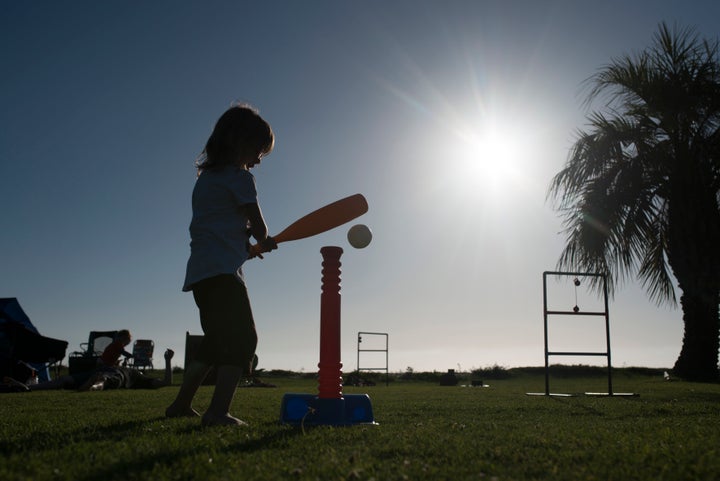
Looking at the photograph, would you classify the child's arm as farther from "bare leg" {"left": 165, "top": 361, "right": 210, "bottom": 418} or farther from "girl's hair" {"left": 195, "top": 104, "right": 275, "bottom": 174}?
"bare leg" {"left": 165, "top": 361, "right": 210, "bottom": 418}

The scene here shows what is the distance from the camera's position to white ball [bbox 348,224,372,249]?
3.52 metres

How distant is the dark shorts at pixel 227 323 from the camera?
10.4 ft

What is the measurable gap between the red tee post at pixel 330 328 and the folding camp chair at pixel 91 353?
12325 millimetres

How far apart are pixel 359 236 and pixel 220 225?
0.83 m

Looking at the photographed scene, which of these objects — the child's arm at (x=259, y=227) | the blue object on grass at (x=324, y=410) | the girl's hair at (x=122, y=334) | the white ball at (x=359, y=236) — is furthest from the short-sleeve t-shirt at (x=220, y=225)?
the girl's hair at (x=122, y=334)

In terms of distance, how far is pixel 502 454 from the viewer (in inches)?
90.4

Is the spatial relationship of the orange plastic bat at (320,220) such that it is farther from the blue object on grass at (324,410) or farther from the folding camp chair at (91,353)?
the folding camp chair at (91,353)

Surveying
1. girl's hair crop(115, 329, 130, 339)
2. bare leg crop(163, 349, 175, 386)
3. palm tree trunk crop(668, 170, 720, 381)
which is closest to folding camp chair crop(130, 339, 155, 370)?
bare leg crop(163, 349, 175, 386)

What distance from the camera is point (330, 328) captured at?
3.22 m

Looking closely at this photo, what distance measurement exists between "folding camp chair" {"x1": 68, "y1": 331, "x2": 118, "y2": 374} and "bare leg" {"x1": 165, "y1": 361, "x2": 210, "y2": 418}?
37.7 ft

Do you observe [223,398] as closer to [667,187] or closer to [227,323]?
[227,323]

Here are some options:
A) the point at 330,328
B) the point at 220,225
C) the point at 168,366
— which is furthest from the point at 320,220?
the point at 168,366

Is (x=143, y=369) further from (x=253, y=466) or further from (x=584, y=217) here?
(x=253, y=466)

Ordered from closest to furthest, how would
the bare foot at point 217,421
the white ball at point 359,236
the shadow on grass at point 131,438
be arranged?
the shadow on grass at point 131,438
the bare foot at point 217,421
the white ball at point 359,236
